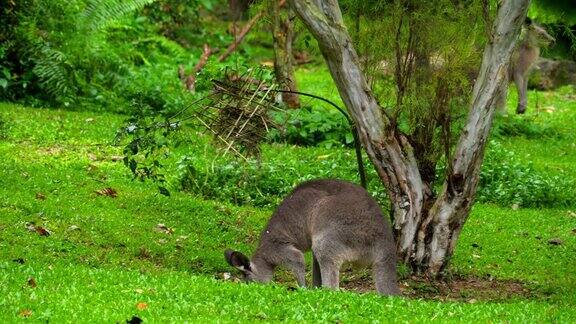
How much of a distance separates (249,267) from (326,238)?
1.03m

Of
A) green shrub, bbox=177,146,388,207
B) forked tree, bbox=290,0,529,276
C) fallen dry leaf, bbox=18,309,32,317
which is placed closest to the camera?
fallen dry leaf, bbox=18,309,32,317

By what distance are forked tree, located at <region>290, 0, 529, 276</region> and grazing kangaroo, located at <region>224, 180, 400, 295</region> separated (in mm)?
1203

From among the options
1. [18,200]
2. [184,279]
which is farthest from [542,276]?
[18,200]

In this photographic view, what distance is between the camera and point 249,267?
11.4 m

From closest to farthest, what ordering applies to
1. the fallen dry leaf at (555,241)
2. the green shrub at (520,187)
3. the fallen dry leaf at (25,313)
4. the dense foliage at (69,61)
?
the fallen dry leaf at (25,313)
the fallen dry leaf at (555,241)
the green shrub at (520,187)
the dense foliage at (69,61)

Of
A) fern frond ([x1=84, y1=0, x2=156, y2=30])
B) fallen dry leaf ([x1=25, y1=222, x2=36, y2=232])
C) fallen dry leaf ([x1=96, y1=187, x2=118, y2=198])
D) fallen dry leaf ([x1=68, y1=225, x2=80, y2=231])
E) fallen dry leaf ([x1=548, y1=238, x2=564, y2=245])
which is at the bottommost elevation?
fallen dry leaf ([x1=548, y1=238, x2=564, y2=245])

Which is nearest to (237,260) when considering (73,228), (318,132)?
(73,228)

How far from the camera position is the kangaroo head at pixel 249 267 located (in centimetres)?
1108

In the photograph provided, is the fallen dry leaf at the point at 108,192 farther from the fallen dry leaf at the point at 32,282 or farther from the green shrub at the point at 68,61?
the green shrub at the point at 68,61

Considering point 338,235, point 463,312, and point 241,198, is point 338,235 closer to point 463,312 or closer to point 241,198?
point 463,312

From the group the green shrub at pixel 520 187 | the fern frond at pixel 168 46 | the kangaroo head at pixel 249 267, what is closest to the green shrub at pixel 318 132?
the green shrub at pixel 520 187

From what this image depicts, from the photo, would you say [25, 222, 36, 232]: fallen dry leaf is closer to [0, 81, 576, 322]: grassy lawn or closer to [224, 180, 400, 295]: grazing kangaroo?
[0, 81, 576, 322]: grassy lawn

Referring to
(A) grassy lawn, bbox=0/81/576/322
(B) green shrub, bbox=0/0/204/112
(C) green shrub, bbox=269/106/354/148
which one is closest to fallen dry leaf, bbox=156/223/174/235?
(A) grassy lawn, bbox=0/81/576/322

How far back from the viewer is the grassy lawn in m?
8.68
